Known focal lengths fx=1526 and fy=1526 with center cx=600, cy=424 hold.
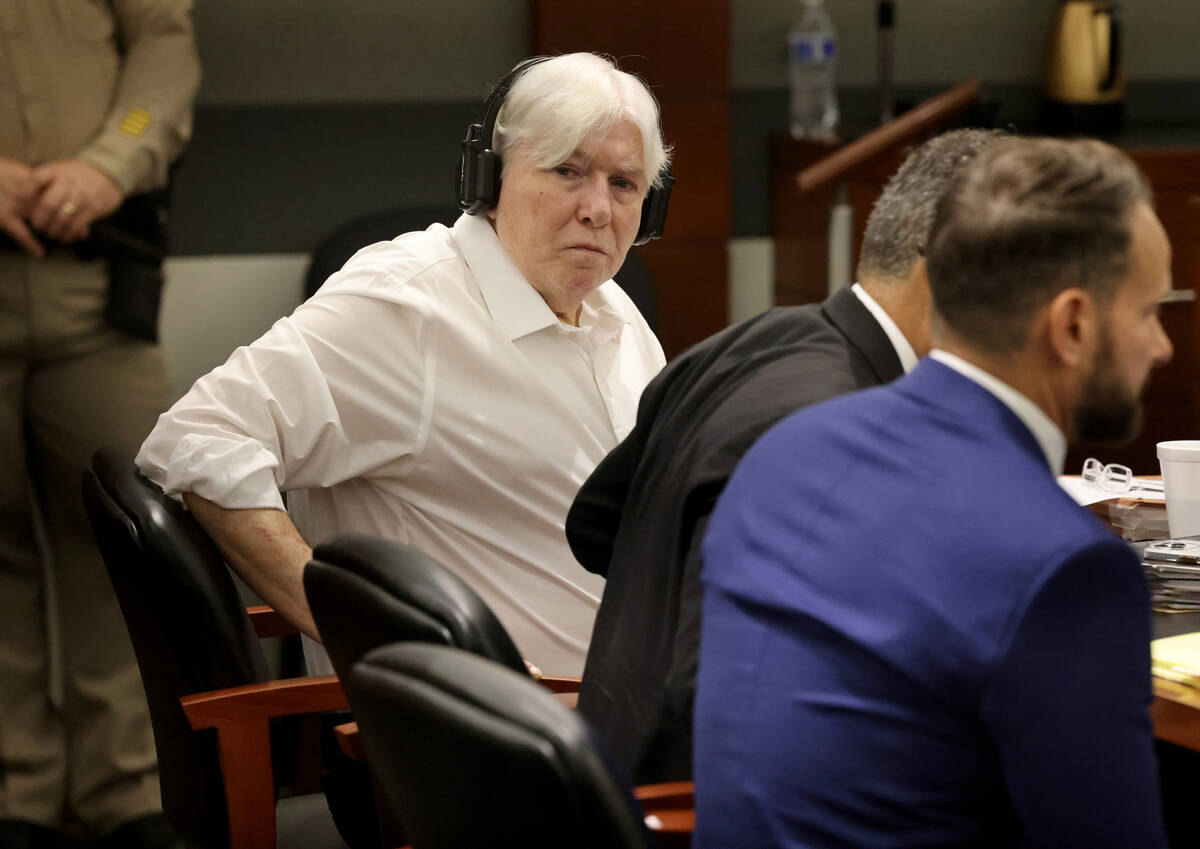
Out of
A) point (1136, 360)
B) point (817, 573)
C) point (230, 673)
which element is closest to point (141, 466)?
point (230, 673)

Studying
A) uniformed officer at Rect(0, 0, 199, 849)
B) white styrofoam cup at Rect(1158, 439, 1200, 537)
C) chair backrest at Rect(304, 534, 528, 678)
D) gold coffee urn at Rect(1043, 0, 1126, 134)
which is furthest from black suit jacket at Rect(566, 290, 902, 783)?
gold coffee urn at Rect(1043, 0, 1126, 134)

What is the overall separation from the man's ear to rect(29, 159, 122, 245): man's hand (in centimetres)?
205

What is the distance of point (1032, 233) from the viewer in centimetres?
104

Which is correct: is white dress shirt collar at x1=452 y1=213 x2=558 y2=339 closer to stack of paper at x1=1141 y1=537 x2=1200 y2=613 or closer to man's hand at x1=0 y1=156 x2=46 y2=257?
stack of paper at x1=1141 y1=537 x2=1200 y2=613

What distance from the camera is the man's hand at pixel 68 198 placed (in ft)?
8.71

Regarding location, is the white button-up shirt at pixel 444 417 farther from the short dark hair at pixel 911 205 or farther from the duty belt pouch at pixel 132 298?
the duty belt pouch at pixel 132 298

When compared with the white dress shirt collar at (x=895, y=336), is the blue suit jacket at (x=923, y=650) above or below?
below

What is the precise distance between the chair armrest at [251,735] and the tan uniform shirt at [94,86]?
1.37 metres

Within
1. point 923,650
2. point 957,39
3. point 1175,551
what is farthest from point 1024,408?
point 957,39

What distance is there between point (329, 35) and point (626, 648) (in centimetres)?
243

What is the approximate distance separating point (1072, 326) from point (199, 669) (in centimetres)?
104

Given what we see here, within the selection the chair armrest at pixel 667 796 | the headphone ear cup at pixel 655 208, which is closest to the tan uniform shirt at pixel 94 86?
the headphone ear cup at pixel 655 208

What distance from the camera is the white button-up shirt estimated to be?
6.14 ft

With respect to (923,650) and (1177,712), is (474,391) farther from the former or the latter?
(923,650)
